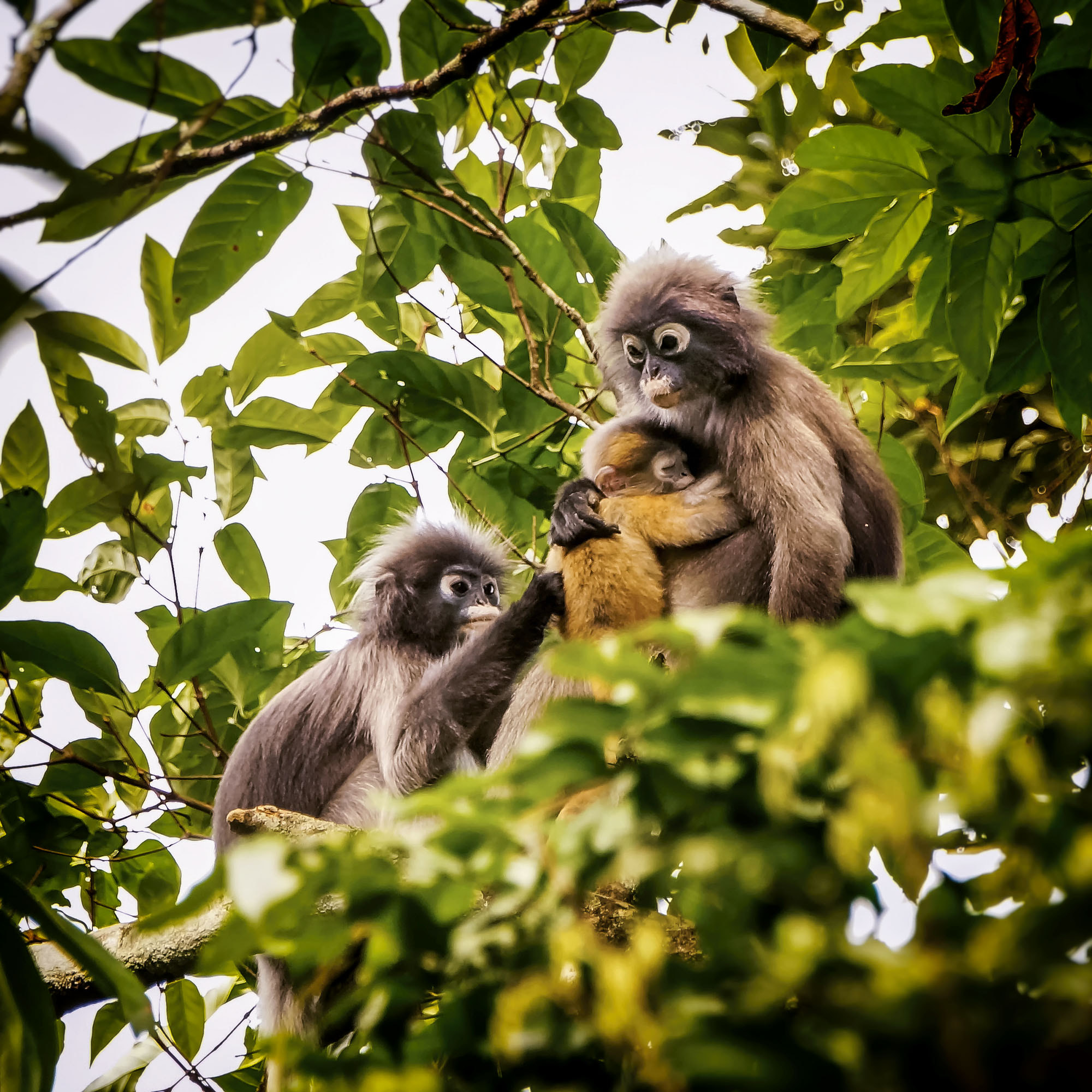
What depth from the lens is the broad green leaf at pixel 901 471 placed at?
290 cm

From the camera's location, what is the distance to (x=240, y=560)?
3.35 m

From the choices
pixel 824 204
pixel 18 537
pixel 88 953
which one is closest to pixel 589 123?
pixel 824 204

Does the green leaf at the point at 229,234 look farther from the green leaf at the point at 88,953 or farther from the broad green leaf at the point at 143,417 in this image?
the green leaf at the point at 88,953

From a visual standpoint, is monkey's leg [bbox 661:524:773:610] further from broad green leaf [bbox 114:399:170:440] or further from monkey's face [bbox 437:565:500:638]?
broad green leaf [bbox 114:399:170:440]

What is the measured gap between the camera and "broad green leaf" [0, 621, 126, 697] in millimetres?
2197

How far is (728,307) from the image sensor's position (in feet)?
8.86

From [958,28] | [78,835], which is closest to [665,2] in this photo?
[958,28]

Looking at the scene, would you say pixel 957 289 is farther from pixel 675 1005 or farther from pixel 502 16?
pixel 675 1005

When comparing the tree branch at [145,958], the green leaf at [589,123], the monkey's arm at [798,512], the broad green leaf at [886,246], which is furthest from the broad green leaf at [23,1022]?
the green leaf at [589,123]

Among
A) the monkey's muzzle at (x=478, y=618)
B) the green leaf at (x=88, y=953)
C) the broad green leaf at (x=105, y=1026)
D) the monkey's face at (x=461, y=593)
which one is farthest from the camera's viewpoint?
the monkey's face at (x=461, y=593)

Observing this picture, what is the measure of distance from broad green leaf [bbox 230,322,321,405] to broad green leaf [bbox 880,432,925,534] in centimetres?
187

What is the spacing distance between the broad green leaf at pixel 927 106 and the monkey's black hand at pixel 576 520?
111 cm

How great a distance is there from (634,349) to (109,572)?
6.06ft

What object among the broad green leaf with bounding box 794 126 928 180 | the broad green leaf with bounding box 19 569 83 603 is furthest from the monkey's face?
the broad green leaf with bounding box 794 126 928 180
